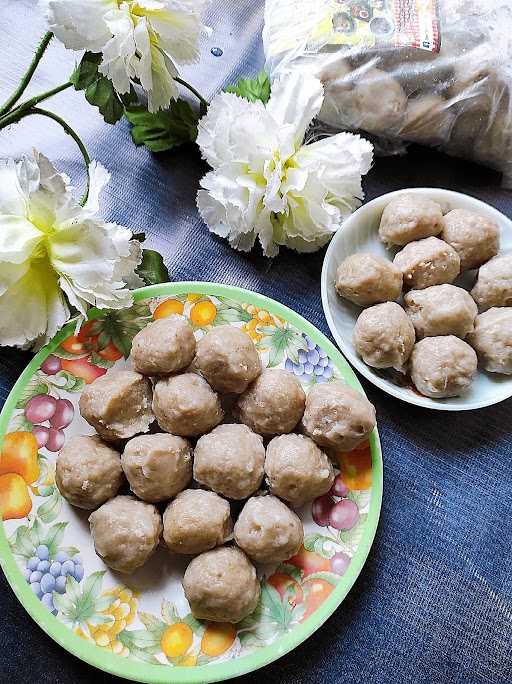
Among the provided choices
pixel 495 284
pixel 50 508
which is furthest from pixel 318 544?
pixel 495 284

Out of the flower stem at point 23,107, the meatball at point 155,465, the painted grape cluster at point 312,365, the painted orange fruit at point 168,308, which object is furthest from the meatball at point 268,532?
the flower stem at point 23,107

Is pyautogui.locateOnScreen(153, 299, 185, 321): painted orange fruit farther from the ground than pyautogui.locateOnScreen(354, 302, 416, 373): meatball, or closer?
farther from the ground

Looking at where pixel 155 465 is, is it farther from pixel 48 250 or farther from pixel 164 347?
pixel 48 250

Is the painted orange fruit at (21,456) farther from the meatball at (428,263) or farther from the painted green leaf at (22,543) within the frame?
the meatball at (428,263)

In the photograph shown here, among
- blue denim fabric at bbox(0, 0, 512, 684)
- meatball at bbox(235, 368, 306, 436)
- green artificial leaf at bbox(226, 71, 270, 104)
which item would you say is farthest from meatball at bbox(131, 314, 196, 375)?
green artificial leaf at bbox(226, 71, 270, 104)

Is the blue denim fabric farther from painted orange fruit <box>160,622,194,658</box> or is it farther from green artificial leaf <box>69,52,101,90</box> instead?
green artificial leaf <box>69,52,101,90</box>

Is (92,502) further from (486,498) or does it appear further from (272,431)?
(486,498)
